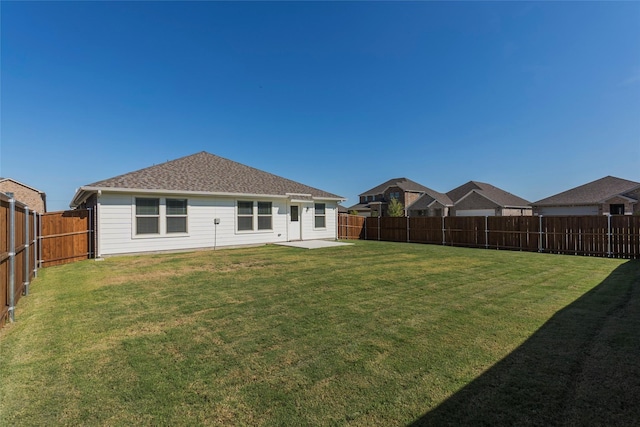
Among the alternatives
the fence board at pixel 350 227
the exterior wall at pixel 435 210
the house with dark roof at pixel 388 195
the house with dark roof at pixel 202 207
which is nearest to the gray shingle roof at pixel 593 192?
the exterior wall at pixel 435 210

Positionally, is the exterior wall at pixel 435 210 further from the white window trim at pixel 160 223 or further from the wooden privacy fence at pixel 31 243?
the wooden privacy fence at pixel 31 243

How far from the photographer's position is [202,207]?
12984 millimetres

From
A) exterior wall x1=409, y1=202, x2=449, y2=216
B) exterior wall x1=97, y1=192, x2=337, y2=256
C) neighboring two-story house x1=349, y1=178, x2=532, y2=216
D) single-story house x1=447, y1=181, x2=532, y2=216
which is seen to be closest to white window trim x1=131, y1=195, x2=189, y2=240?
exterior wall x1=97, y1=192, x2=337, y2=256

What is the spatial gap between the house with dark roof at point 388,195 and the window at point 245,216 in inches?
1142

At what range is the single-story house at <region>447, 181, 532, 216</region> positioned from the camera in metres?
34.6

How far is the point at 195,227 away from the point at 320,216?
24.2 feet

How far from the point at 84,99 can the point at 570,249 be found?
23.4m

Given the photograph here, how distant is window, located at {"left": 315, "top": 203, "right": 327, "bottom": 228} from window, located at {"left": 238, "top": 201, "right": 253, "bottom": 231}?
172 inches

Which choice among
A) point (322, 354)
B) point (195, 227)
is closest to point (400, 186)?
point (195, 227)

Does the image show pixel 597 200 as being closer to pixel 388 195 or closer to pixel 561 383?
pixel 388 195

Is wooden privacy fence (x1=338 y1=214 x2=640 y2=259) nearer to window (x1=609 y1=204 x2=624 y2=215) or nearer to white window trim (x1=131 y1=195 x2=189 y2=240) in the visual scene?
white window trim (x1=131 y1=195 x2=189 y2=240)

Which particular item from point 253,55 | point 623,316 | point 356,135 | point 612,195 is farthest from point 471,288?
point 612,195

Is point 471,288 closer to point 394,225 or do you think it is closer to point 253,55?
point 394,225

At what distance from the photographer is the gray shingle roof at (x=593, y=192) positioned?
2444cm
